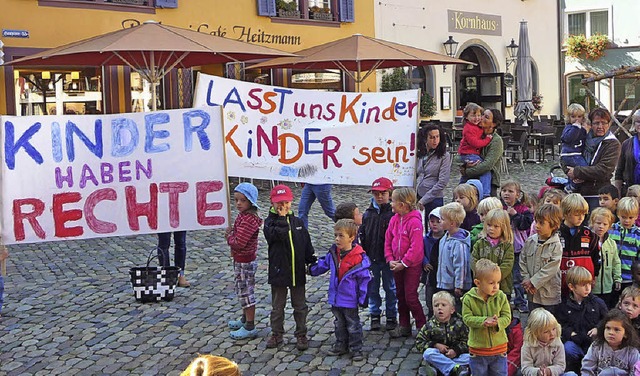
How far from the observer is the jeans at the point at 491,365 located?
5.30 m

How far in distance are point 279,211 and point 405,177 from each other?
2407 mm

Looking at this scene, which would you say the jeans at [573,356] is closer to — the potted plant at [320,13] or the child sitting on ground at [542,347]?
the child sitting on ground at [542,347]

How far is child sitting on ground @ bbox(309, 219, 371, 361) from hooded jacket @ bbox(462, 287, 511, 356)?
999 millimetres

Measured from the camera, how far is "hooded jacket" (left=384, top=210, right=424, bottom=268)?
6359 mm

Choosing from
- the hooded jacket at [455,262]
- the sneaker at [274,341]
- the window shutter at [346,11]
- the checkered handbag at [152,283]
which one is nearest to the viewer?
the hooded jacket at [455,262]

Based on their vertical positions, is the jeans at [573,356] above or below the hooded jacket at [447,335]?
below

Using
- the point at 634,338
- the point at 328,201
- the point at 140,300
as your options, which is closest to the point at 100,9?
the point at 328,201

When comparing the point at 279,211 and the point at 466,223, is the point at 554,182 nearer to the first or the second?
the point at 466,223

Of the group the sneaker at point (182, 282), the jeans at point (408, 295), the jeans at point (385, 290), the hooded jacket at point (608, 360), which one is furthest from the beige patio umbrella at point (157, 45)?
the hooded jacket at point (608, 360)

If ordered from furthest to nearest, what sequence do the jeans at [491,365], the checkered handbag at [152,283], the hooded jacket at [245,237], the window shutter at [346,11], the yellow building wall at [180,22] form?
the window shutter at [346,11] → the yellow building wall at [180,22] → the checkered handbag at [152,283] → the hooded jacket at [245,237] → the jeans at [491,365]

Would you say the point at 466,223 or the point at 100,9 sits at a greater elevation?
the point at 100,9

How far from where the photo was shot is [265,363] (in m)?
6.09

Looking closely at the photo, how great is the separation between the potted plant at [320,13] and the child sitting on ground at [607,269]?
49.4 feet

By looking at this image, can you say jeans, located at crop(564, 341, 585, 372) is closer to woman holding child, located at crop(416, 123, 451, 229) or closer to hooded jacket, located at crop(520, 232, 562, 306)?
hooded jacket, located at crop(520, 232, 562, 306)
